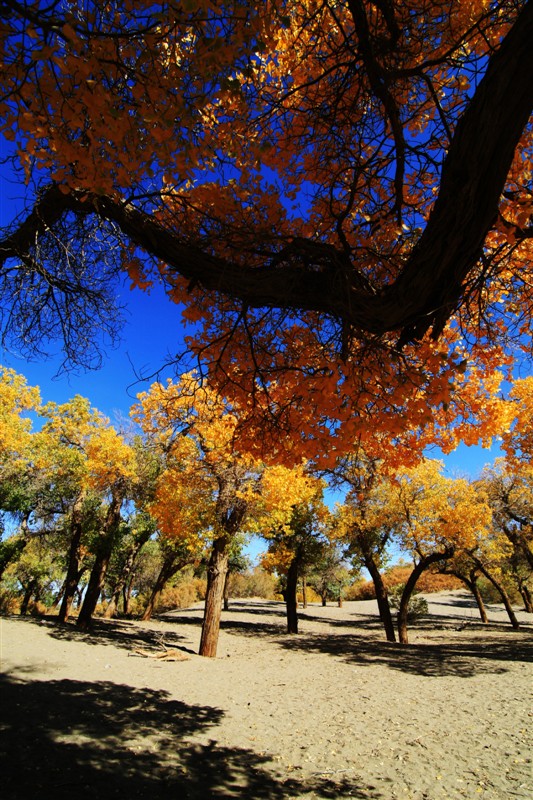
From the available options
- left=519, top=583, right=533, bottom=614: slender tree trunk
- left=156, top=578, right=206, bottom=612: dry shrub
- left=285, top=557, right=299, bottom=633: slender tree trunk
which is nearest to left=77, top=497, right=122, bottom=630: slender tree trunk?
left=285, top=557, right=299, bottom=633: slender tree trunk

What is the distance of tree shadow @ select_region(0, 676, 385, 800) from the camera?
11.8 ft

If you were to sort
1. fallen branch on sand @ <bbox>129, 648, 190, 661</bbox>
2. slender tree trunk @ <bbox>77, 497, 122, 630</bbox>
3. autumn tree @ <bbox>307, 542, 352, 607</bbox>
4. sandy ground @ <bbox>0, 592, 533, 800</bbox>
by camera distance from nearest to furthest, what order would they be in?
sandy ground @ <bbox>0, 592, 533, 800</bbox> → fallen branch on sand @ <bbox>129, 648, 190, 661</bbox> → slender tree trunk @ <bbox>77, 497, 122, 630</bbox> → autumn tree @ <bbox>307, 542, 352, 607</bbox>

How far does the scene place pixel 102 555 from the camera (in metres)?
13.8

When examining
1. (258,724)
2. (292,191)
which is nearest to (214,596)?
(258,724)

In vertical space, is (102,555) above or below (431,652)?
above

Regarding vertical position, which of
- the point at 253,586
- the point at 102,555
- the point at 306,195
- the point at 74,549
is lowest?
the point at 253,586

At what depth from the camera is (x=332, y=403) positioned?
2.94 m

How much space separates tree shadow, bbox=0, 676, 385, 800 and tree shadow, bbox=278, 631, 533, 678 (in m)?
6.60

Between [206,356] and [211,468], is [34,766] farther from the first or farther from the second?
[211,468]

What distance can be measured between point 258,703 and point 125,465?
865 centimetres

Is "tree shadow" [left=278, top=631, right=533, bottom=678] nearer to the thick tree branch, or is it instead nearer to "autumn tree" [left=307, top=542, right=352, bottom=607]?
"autumn tree" [left=307, top=542, right=352, bottom=607]

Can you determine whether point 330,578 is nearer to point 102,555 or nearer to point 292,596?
point 292,596

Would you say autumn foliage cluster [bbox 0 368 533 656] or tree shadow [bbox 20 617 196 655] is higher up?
autumn foliage cluster [bbox 0 368 533 656]

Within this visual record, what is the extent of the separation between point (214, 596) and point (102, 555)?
16.2 feet
